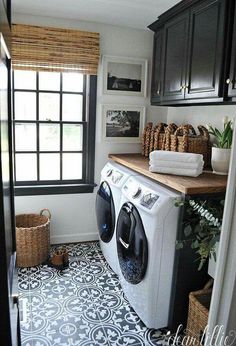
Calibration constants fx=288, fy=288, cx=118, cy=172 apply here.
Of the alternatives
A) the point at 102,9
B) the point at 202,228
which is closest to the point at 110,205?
the point at 202,228

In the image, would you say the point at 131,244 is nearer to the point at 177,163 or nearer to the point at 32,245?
the point at 177,163

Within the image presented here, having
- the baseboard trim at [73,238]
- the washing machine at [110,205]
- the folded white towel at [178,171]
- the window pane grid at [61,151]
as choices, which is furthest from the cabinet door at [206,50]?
the baseboard trim at [73,238]

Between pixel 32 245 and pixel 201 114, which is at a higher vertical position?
pixel 201 114

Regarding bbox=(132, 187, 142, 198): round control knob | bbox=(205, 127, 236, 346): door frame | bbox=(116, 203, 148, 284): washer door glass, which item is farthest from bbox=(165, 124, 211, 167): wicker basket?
bbox=(205, 127, 236, 346): door frame

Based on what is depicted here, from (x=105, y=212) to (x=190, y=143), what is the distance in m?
0.91

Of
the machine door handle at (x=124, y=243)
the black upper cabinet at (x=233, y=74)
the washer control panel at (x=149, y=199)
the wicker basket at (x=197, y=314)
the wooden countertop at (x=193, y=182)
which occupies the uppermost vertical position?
the black upper cabinet at (x=233, y=74)

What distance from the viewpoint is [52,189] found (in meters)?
2.85

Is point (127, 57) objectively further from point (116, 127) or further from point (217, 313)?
point (217, 313)

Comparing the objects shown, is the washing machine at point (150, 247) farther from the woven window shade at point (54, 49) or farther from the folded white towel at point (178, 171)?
the woven window shade at point (54, 49)

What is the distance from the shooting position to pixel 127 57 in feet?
9.25

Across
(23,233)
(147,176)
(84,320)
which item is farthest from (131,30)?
(84,320)

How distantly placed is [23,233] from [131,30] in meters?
2.15

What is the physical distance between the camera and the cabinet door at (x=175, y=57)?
7.08ft

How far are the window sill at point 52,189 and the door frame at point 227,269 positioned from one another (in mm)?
2327
